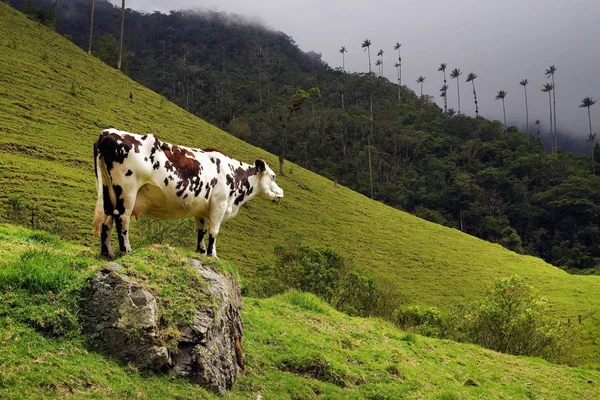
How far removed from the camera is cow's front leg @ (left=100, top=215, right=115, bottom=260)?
7.96m

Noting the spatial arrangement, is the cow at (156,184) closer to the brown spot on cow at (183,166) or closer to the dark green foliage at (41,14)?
the brown spot on cow at (183,166)

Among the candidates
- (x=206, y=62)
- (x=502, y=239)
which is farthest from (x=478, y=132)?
(x=206, y=62)

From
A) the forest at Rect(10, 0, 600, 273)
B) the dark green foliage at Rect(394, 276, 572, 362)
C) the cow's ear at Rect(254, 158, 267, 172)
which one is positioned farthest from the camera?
the forest at Rect(10, 0, 600, 273)

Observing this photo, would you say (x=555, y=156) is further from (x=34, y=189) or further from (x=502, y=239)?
(x=34, y=189)

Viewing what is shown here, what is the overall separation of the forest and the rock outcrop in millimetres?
52960

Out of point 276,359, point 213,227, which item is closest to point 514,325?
point 276,359

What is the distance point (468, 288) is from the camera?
43094 mm

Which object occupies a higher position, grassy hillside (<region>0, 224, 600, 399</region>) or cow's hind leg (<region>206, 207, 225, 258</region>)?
cow's hind leg (<region>206, 207, 225, 258</region>)

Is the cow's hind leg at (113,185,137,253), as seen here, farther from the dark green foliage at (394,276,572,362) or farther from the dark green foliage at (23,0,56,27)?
the dark green foliage at (23,0,56,27)

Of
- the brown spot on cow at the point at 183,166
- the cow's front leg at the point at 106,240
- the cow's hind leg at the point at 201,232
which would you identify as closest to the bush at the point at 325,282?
the cow's hind leg at the point at 201,232

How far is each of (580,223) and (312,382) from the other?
92.2 meters

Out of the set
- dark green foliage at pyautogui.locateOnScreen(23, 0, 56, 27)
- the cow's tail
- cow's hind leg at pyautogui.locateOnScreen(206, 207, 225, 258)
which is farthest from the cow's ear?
dark green foliage at pyautogui.locateOnScreen(23, 0, 56, 27)

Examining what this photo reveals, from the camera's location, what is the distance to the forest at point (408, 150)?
282 ft

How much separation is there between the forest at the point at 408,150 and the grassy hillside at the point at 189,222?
11.2 m
